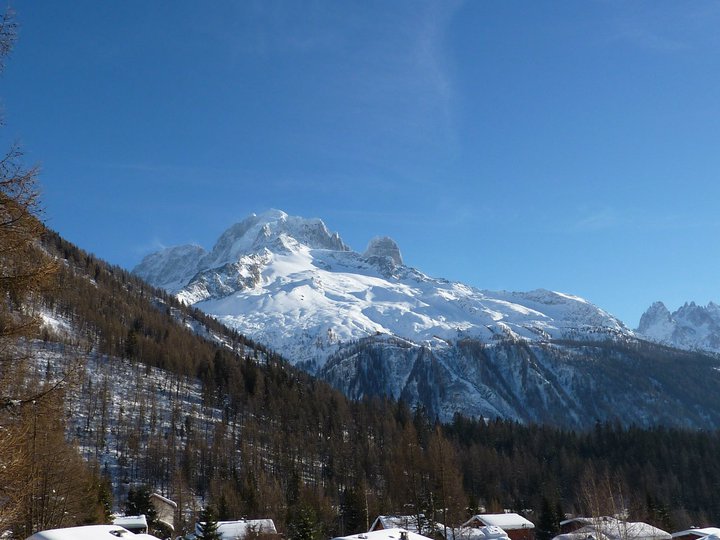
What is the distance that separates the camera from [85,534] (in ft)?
78.5

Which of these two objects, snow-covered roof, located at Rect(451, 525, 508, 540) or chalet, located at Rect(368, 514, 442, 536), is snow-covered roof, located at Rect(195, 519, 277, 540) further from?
snow-covered roof, located at Rect(451, 525, 508, 540)

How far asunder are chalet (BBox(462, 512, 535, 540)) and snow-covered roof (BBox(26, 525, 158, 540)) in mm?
57450

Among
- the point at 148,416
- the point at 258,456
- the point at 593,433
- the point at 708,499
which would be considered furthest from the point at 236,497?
the point at 593,433

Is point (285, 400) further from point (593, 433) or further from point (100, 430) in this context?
point (593, 433)

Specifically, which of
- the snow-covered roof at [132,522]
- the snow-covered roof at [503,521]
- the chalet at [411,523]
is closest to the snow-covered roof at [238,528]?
the snow-covered roof at [132,522]

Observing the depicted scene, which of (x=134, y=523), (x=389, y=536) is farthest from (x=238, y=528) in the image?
(x=389, y=536)

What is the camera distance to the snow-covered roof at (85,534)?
2186cm

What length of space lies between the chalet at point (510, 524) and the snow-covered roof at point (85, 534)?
5745 cm

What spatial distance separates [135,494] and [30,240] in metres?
77.1

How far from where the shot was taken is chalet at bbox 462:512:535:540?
77.5m

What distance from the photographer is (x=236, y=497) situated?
8931 cm

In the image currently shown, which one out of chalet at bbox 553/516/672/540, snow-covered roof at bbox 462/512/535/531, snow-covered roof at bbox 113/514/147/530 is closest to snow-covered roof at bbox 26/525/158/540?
chalet at bbox 553/516/672/540

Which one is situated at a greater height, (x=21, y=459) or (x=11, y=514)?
(x=21, y=459)

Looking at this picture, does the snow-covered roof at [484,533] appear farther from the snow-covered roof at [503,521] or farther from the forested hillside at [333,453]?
the snow-covered roof at [503,521]
